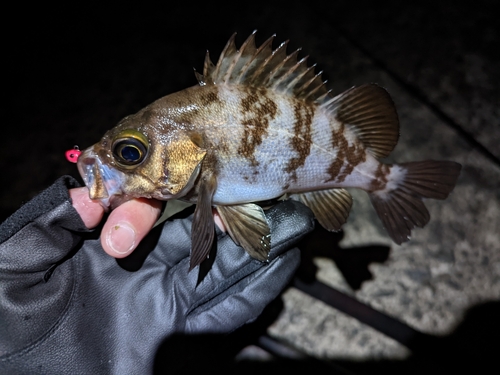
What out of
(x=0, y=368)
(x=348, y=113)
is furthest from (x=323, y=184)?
(x=0, y=368)

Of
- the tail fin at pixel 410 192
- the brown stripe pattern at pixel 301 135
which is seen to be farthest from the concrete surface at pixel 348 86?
the brown stripe pattern at pixel 301 135

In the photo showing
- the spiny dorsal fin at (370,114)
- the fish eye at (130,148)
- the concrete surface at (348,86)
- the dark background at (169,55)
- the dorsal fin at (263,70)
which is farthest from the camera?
the dark background at (169,55)

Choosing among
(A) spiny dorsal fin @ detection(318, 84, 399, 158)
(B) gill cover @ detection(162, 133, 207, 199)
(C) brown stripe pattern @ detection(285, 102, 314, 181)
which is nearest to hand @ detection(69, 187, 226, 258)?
(B) gill cover @ detection(162, 133, 207, 199)

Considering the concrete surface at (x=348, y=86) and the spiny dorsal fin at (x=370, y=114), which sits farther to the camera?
the concrete surface at (x=348, y=86)

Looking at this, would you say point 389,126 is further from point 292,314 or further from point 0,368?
point 0,368

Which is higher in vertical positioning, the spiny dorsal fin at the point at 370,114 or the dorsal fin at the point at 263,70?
the dorsal fin at the point at 263,70

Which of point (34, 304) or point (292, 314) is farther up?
point (34, 304)

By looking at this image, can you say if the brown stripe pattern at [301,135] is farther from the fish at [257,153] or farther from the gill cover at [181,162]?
the gill cover at [181,162]
